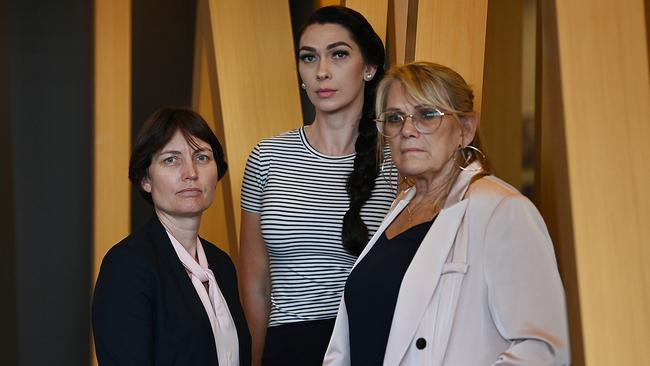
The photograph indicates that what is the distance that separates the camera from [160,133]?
2.29 m

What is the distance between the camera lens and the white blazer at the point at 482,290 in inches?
69.7

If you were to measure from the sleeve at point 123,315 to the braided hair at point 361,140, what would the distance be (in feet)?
2.33

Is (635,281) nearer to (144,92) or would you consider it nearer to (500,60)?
(500,60)

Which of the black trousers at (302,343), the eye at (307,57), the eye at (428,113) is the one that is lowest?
the black trousers at (302,343)

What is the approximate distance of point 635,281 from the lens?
69.6 inches

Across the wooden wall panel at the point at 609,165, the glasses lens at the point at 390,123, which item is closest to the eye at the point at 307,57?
the glasses lens at the point at 390,123

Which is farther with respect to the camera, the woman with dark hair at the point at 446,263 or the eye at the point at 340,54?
the eye at the point at 340,54

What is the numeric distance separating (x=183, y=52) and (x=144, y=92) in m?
0.34

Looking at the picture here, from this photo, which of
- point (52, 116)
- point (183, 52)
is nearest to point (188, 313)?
point (52, 116)

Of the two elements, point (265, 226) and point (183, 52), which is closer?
point (265, 226)

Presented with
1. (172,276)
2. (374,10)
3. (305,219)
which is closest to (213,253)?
(172,276)

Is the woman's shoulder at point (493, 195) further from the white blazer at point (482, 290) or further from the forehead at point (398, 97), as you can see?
the forehead at point (398, 97)

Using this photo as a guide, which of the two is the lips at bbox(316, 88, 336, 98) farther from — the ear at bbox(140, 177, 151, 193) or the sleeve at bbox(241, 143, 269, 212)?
the ear at bbox(140, 177, 151, 193)

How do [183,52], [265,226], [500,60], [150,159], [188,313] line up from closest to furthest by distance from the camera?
1. [188,313]
2. [150,159]
3. [265,226]
4. [500,60]
5. [183,52]
